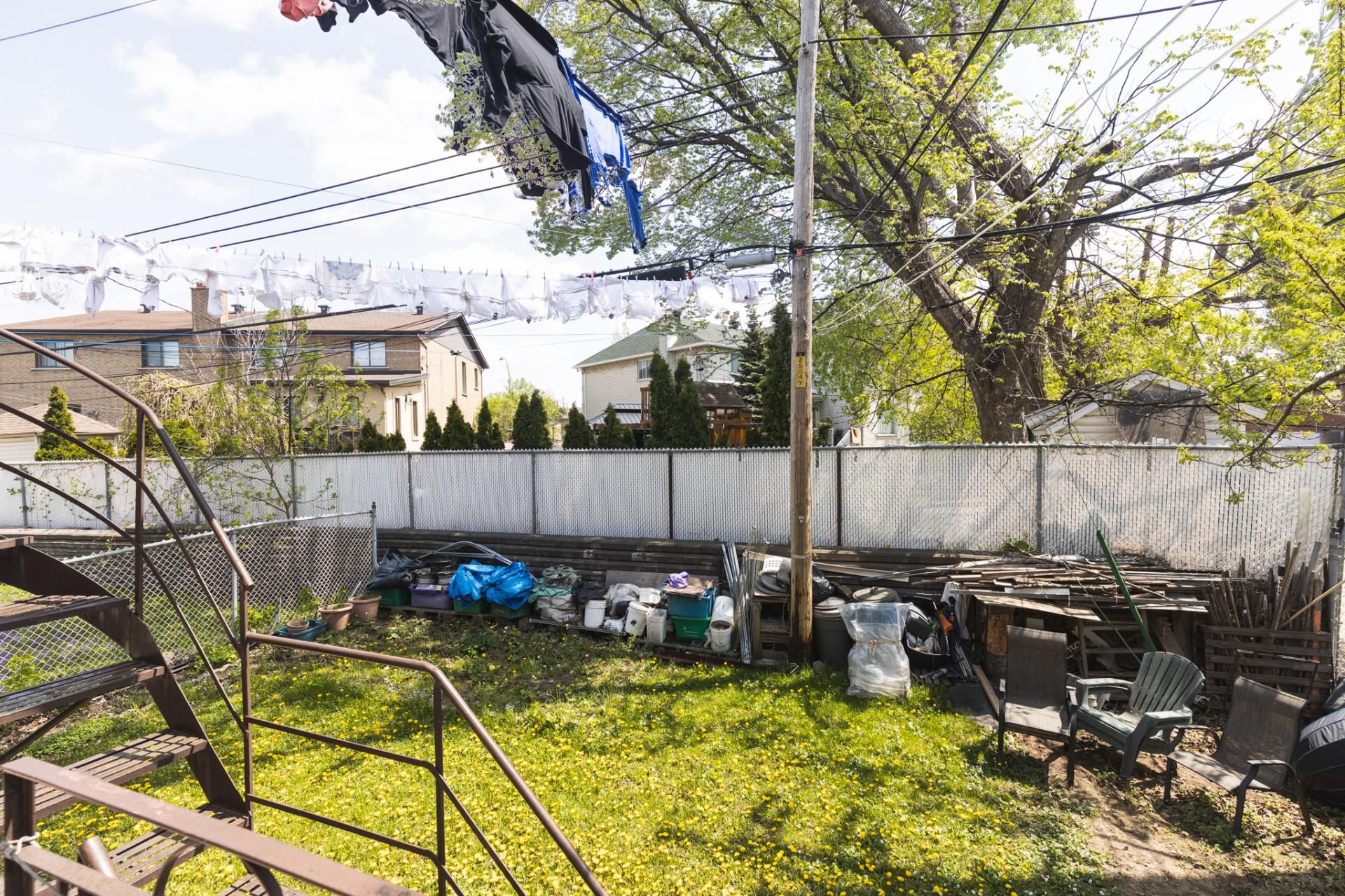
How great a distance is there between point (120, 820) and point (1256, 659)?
10104 millimetres

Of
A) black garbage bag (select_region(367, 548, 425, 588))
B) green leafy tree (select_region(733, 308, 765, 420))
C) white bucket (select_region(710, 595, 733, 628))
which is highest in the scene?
green leafy tree (select_region(733, 308, 765, 420))

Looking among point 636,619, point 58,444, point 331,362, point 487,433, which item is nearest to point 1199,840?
point 636,619

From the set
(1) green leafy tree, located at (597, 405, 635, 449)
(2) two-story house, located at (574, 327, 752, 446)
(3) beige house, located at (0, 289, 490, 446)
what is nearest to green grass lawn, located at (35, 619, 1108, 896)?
(1) green leafy tree, located at (597, 405, 635, 449)

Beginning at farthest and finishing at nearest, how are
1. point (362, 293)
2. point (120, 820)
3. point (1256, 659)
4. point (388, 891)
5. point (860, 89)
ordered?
point (860, 89) → point (362, 293) → point (1256, 659) → point (120, 820) → point (388, 891)

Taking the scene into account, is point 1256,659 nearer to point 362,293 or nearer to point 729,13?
point 362,293

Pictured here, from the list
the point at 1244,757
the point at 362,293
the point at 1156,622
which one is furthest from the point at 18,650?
the point at 1156,622

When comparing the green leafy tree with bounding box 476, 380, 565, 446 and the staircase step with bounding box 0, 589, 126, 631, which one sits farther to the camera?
the green leafy tree with bounding box 476, 380, 565, 446

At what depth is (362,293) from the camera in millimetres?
7949

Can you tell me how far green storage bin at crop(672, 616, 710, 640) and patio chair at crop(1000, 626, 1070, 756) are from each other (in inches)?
139

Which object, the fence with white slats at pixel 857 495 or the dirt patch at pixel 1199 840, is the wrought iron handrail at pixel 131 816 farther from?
the fence with white slats at pixel 857 495

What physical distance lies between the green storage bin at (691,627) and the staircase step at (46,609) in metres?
6.43

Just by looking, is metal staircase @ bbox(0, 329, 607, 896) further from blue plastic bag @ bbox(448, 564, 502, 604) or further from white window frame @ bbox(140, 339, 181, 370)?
white window frame @ bbox(140, 339, 181, 370)

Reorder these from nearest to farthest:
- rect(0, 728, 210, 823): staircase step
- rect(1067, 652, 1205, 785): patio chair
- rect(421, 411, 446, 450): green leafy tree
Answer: rect(0, 728, 210, 823): staircase step, rect(1067, 652, 1205, 785): patio chair, rect(421, 411, 446, 450): green leafy tree

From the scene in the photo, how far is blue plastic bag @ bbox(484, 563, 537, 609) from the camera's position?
9.46 meters
